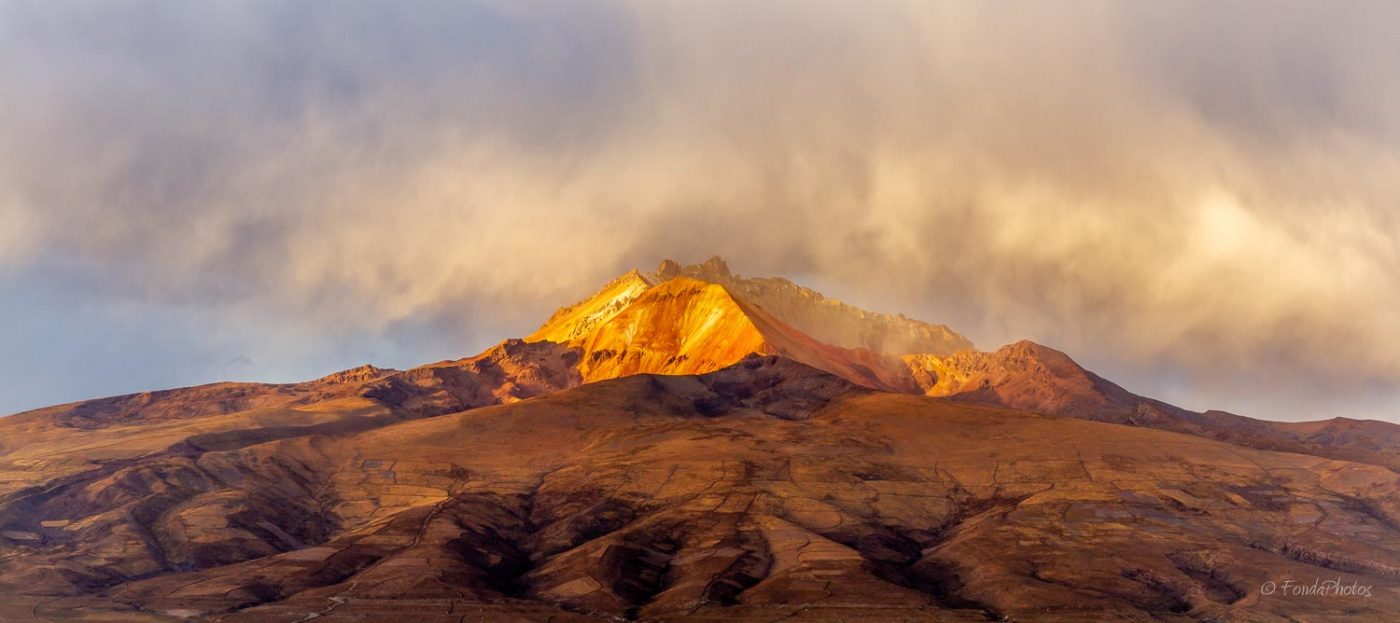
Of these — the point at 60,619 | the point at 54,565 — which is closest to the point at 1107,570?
the point at 60,619

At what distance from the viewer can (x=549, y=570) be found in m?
199

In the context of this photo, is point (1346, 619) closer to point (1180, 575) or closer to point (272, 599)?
point (1180, 575)

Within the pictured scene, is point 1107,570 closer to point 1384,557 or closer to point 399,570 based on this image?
point 1384,557

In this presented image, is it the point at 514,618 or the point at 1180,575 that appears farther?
the point at 1180,575

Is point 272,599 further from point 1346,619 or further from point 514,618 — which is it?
point 1346,619

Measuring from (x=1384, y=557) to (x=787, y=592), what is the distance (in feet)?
342

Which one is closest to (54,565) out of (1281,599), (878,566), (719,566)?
(719,566)

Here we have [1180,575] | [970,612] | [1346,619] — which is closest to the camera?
[1346,619]

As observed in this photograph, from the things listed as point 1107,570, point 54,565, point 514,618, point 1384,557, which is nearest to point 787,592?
point 514,618

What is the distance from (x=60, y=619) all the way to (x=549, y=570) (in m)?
73.4

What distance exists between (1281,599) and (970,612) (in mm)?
46259

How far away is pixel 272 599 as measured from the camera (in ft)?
589

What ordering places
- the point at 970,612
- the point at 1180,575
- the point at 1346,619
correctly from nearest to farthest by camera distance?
the point at 1346,619 → the point at 970,612 → the point at 1180,575

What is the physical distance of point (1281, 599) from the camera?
171m
